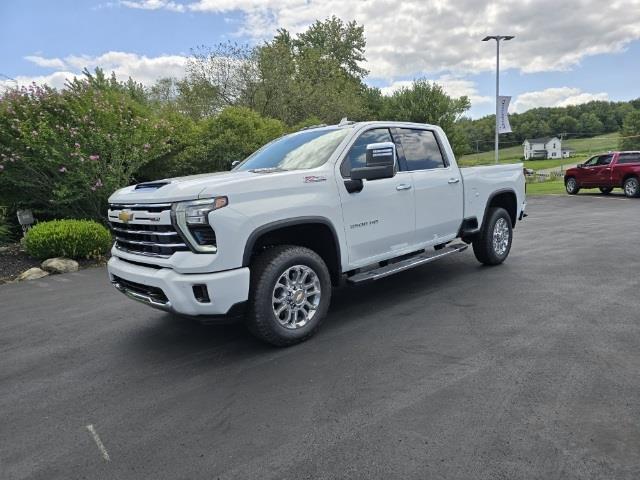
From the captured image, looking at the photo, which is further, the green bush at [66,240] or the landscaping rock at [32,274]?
the green bush at [66,240]

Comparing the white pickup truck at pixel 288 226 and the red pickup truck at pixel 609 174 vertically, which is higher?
the white pickup truck at pixel 288 226

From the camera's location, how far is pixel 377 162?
411 centimetres

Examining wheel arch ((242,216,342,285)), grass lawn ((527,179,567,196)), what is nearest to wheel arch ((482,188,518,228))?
wheel arch ((242,216,342,285))

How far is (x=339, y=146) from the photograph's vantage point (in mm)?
4535

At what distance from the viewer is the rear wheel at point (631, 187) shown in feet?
59.0

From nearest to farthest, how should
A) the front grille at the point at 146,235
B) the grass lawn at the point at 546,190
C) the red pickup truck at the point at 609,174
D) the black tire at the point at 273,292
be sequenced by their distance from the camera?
1. the front grille at the point at 146,235
2. the black tire at the point at 273,292
3. the red pickup truck at the point at 609,174
4. the grass lawn at the point at 546,190

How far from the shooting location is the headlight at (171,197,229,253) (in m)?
3.46

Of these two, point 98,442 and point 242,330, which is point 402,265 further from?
point 98,442

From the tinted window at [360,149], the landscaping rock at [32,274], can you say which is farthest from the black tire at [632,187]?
the landscaping rock at [32,274]

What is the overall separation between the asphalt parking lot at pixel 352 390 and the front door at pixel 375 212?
0.71 m

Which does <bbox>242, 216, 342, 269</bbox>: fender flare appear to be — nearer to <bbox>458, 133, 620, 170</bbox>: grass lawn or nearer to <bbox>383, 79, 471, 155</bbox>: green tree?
<bbox>383, 79, 471, 155</bbox>: green tree

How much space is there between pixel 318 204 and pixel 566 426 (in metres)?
2.45

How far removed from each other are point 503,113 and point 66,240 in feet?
78.2

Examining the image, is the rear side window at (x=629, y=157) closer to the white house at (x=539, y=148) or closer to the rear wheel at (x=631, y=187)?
the rear wheel at (x=631, y=187)
